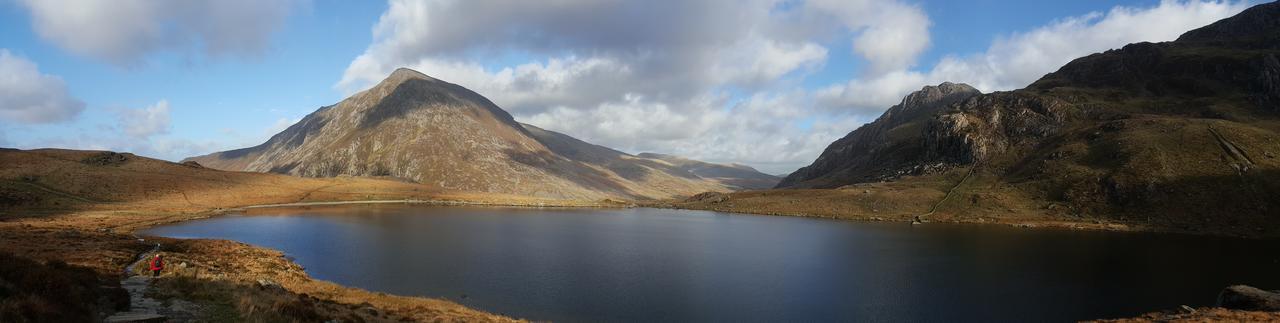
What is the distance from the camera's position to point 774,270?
58000 mm

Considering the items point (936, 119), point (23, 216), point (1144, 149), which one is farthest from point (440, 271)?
point (936, 119)

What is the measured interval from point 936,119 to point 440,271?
193568 millimetres

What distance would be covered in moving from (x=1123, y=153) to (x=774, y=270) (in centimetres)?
11982

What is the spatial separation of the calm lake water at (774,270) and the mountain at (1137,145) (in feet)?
76.8

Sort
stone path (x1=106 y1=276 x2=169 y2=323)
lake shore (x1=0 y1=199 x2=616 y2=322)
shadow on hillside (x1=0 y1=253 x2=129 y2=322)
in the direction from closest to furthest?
shadow on hillside (x1=0 y1=253 x2=129 y2=322) → stone path (x1=106 y1=276 x2=169 y2=323) → lake shore (x1=0 y1=199 x2=616 y2=322)

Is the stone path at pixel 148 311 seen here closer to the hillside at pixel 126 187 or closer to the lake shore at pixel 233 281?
the lake shore at pixel 233 281

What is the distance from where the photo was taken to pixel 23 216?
3300 inches

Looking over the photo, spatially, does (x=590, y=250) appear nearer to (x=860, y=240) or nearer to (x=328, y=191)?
(x=860, y=240)

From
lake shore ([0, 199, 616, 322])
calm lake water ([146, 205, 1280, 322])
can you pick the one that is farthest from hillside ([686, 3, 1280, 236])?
lake shore ([0, 199, 616, 322])

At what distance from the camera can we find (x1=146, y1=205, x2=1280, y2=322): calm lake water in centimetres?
4131

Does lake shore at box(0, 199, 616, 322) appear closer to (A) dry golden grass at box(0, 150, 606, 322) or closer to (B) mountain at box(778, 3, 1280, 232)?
(A) dry golden grass at box(0, 150, 606, 322)

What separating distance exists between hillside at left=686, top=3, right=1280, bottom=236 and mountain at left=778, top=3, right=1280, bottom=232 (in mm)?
329

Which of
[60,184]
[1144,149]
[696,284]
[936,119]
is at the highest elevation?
[936,119]

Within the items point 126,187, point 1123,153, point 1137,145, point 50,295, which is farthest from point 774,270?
point 126,187
